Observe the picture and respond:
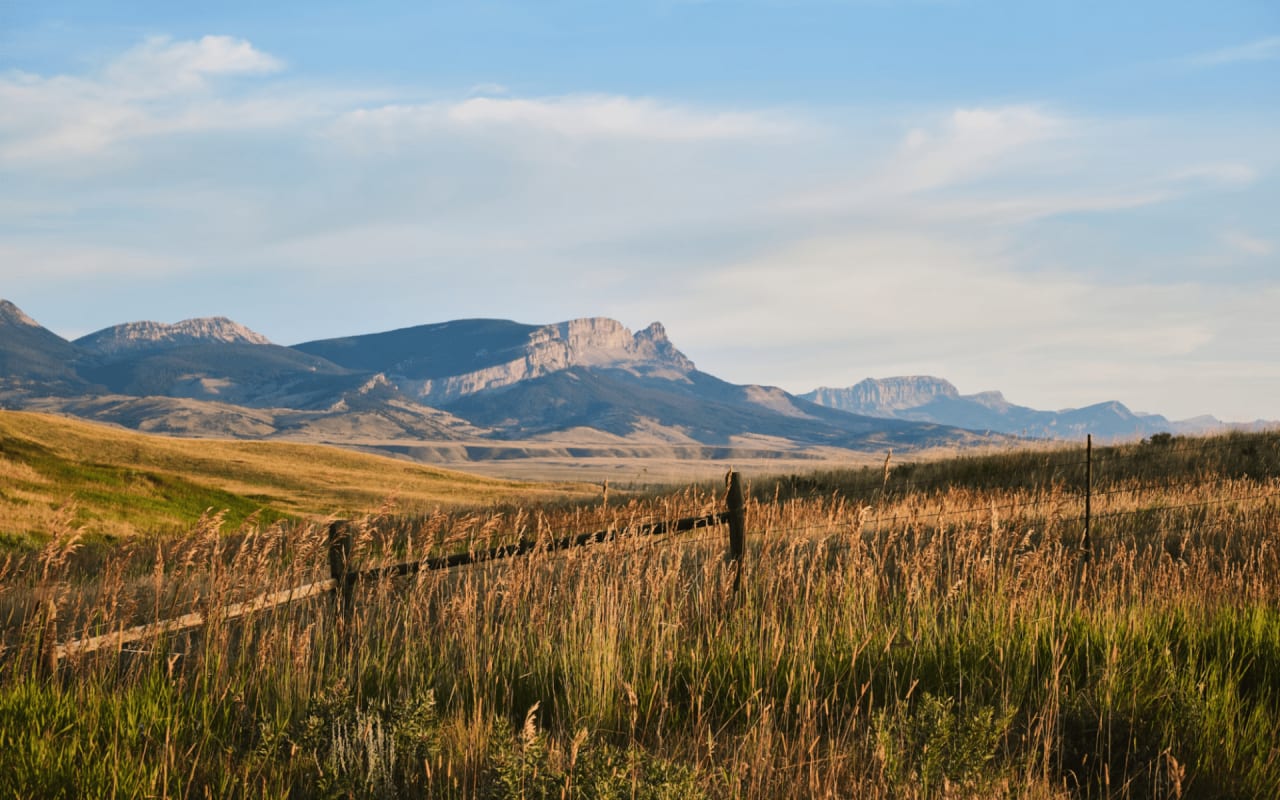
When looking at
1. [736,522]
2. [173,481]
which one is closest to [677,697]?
[736,522]

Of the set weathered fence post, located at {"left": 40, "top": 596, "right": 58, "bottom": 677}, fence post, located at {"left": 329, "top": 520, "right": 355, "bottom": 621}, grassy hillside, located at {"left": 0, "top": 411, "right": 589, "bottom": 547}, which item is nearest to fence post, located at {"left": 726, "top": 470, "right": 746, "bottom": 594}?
fence post, located at {"left": 329, "top": 520, "right": 355, "bottom": 621}

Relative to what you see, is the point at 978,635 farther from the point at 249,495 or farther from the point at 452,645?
the point at 249,495

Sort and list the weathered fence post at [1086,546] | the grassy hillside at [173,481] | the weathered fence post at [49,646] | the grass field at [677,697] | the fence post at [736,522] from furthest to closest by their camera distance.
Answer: the grassy hillside at [173,481]
the fence post at [736,522]
the weathered fence post at [1086,546]
the weathered fence post at [49,646]
the grass field at [677,697]

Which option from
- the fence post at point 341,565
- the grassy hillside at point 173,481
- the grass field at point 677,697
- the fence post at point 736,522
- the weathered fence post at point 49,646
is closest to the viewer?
the grass field at point 677,697

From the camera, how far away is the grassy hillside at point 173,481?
30.3 metres

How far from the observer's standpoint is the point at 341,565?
27.7 ft

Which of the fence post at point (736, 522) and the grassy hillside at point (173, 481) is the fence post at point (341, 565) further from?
the grassy hillside at point (173, 481)

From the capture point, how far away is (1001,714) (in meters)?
5.48

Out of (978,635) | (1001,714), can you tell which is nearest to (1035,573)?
(978,635)

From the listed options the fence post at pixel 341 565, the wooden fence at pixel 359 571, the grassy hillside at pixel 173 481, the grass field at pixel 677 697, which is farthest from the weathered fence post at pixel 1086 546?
the grassy hillside at pixel 173 481

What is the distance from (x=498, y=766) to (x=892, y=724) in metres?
1.87

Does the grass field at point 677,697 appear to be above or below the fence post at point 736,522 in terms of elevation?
below

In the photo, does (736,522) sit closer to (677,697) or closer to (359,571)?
(677,697)

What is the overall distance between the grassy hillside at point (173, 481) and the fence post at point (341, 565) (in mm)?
8971
